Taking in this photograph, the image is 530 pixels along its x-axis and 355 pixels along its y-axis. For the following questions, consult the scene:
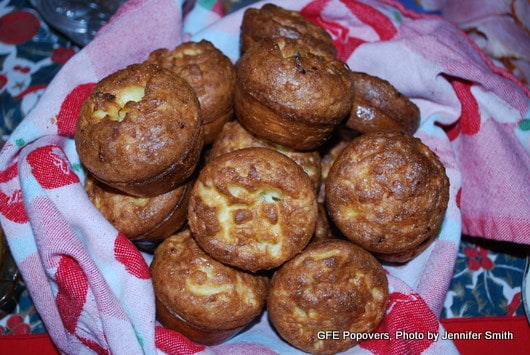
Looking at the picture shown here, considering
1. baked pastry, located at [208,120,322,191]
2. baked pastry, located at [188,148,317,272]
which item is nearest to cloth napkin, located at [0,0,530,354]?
baked pastry, located at [188,148,317,272]

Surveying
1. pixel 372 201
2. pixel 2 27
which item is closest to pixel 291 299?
pixel 372 201

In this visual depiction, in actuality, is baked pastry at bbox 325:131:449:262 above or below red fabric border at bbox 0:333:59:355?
above

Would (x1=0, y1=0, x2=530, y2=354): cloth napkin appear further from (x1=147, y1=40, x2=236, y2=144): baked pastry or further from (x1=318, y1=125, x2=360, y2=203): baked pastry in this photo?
(x1=318, y1=125, x2=360, y2=203): baked pastry

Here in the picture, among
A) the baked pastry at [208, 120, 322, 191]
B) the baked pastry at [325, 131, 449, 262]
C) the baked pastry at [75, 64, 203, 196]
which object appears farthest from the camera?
the baked pastry at [208, 120, 322, 191]

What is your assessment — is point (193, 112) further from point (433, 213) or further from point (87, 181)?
point (433, 213)

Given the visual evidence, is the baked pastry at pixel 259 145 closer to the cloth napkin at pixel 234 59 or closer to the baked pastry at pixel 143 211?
the baked pastry at pixel 143 211

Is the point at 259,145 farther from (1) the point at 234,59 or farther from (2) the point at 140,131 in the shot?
(1) the point at 234,59

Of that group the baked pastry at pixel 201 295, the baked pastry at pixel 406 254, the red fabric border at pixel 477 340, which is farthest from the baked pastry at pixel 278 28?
the red fabric border at pixel 477 340
